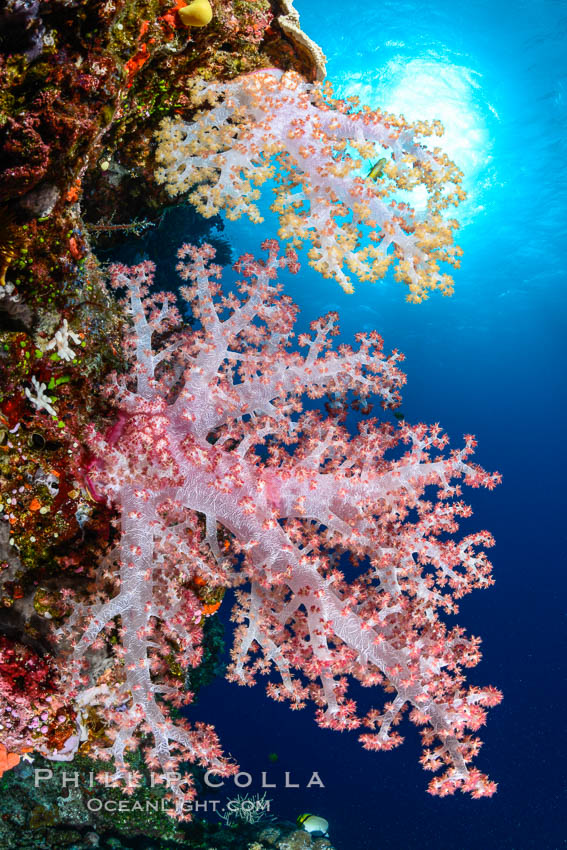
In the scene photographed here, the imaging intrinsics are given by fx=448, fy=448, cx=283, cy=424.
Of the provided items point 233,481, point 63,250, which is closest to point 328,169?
point 63,250

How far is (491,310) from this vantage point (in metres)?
19.0

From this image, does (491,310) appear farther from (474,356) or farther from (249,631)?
(249,631)

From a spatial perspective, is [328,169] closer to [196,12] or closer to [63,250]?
[196,12]

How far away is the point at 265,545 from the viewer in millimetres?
3568

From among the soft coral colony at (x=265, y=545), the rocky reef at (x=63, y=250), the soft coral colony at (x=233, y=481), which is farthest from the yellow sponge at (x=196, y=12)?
the soft coral colony at (x=265, y=545)

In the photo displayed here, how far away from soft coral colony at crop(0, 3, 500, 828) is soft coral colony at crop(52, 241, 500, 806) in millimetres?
20

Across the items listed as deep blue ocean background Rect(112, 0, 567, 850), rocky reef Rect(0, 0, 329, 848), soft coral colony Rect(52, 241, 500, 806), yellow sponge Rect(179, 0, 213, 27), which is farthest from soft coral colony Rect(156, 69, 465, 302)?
deep blue ocean background Rect(112, 0, 567, 850)

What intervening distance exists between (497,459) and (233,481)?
54.0 feet

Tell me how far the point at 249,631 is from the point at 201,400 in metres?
2.04

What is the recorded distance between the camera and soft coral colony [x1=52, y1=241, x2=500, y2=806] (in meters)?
3.41

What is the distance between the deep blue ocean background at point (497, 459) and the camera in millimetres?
9469

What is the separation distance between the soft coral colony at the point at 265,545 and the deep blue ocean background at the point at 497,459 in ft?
14.1

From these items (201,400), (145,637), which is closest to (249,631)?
(145,637)

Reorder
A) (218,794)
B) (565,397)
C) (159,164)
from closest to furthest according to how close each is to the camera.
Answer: (159,164), (218,794), (565,397)
